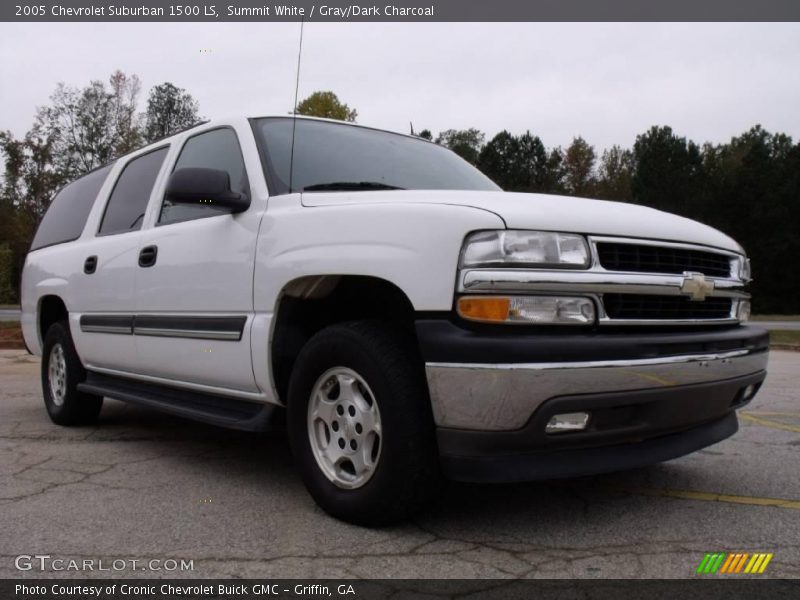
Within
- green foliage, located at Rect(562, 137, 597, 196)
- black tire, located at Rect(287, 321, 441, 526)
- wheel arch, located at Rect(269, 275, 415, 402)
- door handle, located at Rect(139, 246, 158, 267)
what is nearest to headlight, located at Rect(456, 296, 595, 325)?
black tire, located at Rect(287, 321, 441, 526)

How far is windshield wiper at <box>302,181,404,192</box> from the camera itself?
344cm

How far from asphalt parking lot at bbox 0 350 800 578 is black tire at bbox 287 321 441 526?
0.11 meters

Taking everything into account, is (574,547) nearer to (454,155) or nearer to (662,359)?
(662,359)

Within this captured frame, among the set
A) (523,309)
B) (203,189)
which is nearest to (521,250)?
(523,309)

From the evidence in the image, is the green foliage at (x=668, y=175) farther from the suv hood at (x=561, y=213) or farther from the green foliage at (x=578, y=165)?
the suv hood at (x=561, y=213)

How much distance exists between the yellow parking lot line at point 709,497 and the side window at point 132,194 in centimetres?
313

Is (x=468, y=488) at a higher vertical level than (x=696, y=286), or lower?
lower

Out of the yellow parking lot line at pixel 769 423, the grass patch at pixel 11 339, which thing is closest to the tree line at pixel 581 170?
the grass patch at pixel 11 339

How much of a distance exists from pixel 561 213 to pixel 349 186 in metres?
1.18

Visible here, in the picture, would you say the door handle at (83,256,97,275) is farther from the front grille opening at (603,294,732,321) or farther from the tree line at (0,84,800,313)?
the tree line at (0,84,800,313)

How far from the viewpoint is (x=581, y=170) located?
53.0 m

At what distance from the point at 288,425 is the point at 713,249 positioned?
6.38 ft

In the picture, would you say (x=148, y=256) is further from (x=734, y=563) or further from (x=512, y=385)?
(x=734, y=563)

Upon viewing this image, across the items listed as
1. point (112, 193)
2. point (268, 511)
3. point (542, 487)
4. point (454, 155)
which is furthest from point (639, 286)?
point (112, 193)
